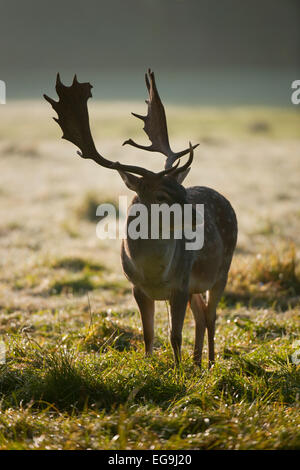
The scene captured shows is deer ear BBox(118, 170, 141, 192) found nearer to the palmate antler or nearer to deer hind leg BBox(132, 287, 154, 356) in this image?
the palmate antler

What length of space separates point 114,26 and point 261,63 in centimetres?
3308

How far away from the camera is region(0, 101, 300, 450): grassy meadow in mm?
3932

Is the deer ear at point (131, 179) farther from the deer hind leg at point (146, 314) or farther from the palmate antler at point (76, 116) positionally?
the deer hind leg at point (146, 314)

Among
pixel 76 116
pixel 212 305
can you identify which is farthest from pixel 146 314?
pixel 76 116

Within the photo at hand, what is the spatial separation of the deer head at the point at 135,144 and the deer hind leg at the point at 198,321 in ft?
4.33

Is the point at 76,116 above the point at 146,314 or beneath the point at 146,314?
above

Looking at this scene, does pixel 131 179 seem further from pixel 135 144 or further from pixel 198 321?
pixel 198 321

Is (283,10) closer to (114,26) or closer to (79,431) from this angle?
(114,26)

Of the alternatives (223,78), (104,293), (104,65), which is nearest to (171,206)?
(104,293)

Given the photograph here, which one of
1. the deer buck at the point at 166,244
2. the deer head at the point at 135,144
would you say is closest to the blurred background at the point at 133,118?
the deer buck at the point at 166,244

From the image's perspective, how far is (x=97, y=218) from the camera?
13633 millimetres

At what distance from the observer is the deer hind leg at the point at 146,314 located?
5176 millimetres

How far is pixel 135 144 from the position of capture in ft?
16.8

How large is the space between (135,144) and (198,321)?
1864 millimetres
